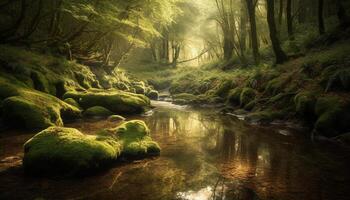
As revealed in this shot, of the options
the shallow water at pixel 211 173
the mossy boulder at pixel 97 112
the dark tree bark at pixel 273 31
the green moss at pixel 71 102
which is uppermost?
the dark tree bark at pixel 273 31

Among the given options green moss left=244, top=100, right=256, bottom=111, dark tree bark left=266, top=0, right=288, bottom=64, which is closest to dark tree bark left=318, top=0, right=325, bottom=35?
dark tree bark left=266, top=0, right=288, bottom=64

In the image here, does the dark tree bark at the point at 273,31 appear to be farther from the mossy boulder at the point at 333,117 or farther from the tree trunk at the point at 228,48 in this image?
the tree trunk at the point at 228,48

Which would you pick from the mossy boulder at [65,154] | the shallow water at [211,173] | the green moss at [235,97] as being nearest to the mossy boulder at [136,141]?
the shallow water at [211,173]

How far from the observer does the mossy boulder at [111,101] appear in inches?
540

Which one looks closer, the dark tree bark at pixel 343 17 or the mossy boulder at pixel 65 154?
the mossy boulder at pixel 65 154

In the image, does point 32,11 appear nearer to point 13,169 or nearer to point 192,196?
point 13,169

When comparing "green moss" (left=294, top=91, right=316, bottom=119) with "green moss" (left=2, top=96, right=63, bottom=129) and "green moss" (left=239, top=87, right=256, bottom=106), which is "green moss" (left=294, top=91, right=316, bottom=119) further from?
"green moss" (left=2, top=96, right=63, bottom=129)

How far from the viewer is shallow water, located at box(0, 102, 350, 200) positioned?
5.28 m

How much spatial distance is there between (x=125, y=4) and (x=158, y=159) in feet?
39.8

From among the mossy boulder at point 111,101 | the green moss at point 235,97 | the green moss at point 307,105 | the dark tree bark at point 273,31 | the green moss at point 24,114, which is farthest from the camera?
the green moss at point 235,97

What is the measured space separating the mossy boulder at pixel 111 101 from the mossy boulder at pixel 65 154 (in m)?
7.11

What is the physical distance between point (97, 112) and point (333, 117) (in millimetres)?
9157

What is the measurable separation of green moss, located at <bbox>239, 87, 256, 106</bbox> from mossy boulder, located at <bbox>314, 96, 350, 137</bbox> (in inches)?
227

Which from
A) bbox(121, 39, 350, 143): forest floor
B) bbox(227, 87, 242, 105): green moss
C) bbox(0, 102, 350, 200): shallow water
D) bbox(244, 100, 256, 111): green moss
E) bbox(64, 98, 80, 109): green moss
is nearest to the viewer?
bbox(0, 102, 350, 200): shallow water
